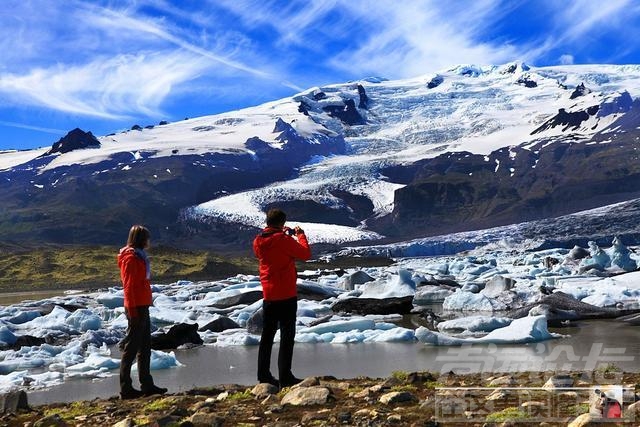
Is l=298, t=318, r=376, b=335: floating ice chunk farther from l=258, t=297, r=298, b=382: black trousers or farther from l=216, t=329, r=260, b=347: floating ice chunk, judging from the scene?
l=258, t=297, r=298, b=382: black trousers

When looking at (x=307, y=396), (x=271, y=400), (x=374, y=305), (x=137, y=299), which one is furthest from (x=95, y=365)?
(x=374, y=305)

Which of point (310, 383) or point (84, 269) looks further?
point (84, 269)

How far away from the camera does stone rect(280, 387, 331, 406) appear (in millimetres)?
5867

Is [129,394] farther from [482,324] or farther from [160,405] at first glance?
[482,324]

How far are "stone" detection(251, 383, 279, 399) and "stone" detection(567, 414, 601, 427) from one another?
9.66ft

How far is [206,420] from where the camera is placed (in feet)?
17.7

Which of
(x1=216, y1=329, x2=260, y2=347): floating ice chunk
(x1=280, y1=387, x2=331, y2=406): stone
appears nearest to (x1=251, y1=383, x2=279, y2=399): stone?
(x1=280, y1=387, x2=331, y2=406): stone

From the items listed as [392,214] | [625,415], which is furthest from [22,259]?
[392,214]

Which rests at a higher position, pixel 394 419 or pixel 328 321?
pixel 328 321

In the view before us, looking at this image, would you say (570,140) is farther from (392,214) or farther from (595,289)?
(595,289)

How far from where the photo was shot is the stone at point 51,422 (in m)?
5.71

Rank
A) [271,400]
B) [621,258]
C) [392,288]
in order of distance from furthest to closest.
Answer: [621,258]
[392,288]
[271,400]

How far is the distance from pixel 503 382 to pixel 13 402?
465cm

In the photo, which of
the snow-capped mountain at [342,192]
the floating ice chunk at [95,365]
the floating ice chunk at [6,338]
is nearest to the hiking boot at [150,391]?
the floating ice chunk at [95,365]
